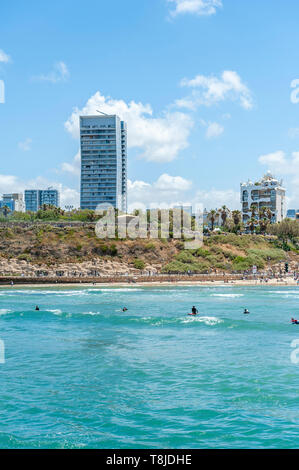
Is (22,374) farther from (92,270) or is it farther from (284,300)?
(92,270)

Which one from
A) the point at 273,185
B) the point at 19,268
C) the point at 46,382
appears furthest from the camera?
the point at 273,185

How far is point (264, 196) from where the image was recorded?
465 ft

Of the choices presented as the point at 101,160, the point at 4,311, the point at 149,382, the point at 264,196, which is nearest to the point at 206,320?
the point at 149,382

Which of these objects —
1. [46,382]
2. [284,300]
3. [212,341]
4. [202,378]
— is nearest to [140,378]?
[202,378]

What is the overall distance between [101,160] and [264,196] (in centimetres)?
5837

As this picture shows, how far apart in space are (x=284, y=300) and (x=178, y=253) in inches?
1589

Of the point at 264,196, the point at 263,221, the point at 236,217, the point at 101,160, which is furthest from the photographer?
the point at 101,160

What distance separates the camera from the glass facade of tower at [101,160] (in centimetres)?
16375

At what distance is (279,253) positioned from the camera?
100625 millimetres

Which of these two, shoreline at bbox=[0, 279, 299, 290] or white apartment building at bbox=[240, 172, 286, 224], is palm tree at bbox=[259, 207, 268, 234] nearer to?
white apartment building at bbox=[240, 172, 286, 224]

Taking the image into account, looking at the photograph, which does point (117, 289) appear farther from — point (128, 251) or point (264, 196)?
point (264, 196)

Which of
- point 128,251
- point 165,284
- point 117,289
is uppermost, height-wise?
point 128,251

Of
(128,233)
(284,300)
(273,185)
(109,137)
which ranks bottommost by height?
(284,300)

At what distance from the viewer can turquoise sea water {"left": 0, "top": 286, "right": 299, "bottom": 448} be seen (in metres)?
Answer: 14.8
